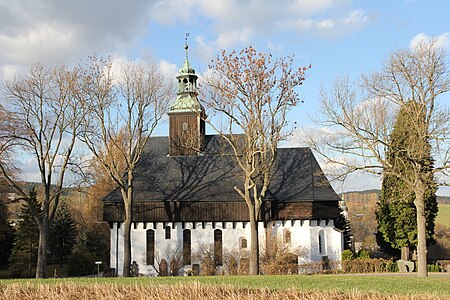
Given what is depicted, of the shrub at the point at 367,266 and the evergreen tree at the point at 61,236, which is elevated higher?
the evergreen tree at the point at 61,236

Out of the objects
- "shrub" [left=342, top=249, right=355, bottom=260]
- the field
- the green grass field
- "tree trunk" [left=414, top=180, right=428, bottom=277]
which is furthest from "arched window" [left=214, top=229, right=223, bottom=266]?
the green grass field

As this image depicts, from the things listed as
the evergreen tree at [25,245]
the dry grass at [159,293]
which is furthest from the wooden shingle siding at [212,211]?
the dry grass at [159,293]

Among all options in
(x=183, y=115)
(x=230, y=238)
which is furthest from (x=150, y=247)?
(x=183, y=115)

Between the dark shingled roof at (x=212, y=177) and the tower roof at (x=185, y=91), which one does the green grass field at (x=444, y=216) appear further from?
the tower roof at (x=185, y=91)

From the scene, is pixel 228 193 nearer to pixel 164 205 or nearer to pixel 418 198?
pixel 164 205

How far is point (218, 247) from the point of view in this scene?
35406 millimetres

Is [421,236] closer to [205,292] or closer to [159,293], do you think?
[205,292]

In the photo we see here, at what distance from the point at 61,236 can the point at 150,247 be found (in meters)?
15.4

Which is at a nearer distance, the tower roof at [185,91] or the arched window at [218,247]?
the arched window at [218,247]

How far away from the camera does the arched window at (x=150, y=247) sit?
1404 inches

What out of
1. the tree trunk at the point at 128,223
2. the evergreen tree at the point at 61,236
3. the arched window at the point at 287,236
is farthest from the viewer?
the evergreen tree at the point at 61,236

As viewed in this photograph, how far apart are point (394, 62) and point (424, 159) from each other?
4.29m

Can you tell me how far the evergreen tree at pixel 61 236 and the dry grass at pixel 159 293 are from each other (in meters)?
34.6

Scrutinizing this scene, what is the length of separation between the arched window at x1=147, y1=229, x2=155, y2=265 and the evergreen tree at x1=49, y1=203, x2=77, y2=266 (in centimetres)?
1443
